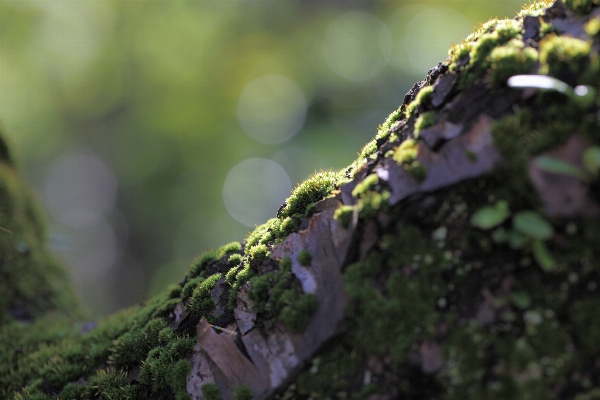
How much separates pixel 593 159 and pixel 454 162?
0.48 m

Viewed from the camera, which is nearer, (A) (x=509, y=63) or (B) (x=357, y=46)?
(A) (x=509, y=63)

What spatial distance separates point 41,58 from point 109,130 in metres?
4.37

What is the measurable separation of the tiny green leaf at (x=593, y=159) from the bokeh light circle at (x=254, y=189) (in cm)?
2185

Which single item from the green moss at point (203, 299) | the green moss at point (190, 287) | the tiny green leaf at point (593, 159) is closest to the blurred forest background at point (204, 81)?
the green moss at point (190, 287)

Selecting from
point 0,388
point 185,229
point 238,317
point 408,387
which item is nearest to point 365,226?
point 408,387

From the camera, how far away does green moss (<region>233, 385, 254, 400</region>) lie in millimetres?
1910

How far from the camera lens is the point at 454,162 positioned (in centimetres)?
178

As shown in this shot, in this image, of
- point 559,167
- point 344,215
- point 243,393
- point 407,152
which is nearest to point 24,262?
point 243,393

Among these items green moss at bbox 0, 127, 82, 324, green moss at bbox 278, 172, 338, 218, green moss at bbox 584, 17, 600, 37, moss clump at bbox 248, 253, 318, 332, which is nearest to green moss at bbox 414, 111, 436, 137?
green moss at bbox 278, 172, 338, 218

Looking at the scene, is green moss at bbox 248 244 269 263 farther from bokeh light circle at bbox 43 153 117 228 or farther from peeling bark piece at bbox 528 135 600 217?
bokeh light circle at bbox 43 153 117 228

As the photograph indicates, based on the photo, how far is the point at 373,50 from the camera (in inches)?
814

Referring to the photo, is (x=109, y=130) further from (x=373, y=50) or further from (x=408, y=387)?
(x=408, y=387)

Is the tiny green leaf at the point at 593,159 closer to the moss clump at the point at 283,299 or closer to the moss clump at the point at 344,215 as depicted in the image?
the moss clump at the point at 344,215

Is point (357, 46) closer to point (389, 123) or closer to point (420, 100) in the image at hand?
point (389, 123)
